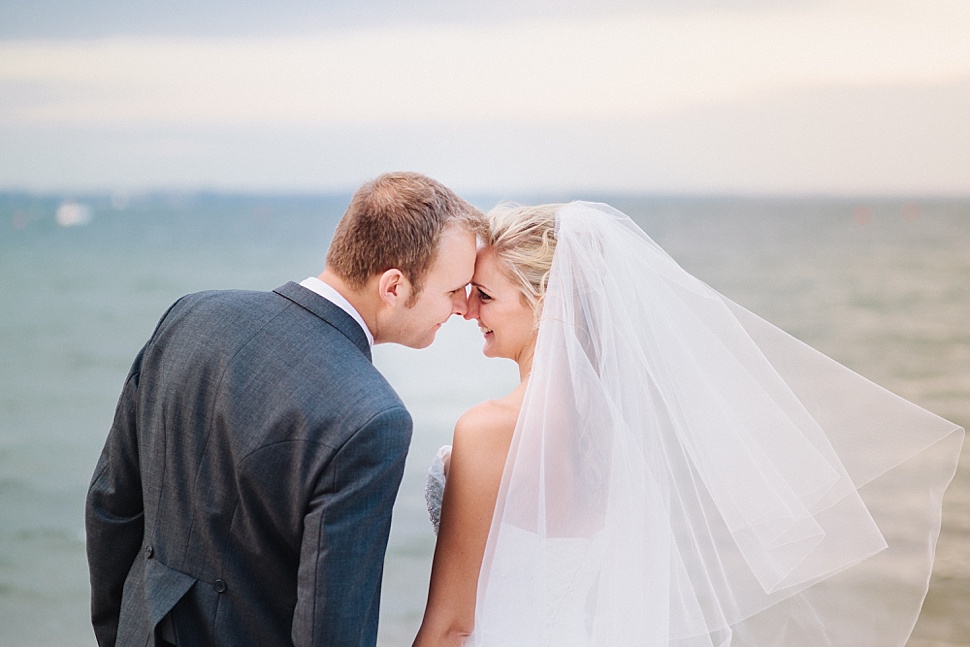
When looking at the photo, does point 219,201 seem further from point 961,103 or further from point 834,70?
point 961,103

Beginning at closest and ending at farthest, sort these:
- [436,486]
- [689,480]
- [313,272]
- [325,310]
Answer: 1. [325,310]
2. [689,480]
3. [436,486]
4. [313,272]

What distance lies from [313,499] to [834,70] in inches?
895

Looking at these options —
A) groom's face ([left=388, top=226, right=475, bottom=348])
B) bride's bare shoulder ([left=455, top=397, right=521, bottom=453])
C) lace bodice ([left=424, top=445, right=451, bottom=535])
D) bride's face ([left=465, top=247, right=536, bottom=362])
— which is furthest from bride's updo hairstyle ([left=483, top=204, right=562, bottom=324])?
lace bodice ([left=424, top=445, right=451, bottom=535])

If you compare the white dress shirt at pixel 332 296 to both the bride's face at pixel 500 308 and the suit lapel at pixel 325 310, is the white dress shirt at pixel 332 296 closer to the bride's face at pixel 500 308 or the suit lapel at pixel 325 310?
the suit lapel at pixel 325 310

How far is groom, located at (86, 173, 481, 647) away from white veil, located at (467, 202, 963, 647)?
0.32 metres

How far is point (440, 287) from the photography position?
6.06 ft

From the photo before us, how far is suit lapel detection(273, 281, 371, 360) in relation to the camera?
169 centimetres

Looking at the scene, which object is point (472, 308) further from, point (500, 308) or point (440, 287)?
point (440, 287)

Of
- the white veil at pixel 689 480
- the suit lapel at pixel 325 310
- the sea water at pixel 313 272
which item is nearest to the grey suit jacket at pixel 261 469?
the suit lapel at pixel 325 310

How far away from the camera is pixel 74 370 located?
14844mm

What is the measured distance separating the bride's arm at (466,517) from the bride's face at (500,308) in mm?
194

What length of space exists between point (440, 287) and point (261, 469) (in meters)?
0.51

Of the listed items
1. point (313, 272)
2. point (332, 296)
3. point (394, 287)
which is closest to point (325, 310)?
point (332, 296)

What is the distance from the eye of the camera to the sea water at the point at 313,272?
6.46 meters
